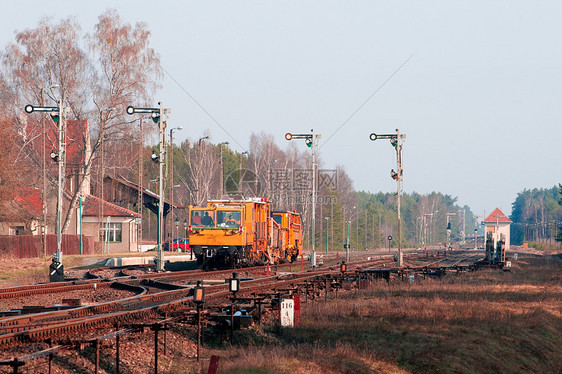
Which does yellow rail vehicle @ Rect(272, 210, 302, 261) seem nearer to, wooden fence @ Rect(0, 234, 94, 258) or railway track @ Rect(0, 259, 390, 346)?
wooden fence @ Rect(0, 234, 94, 258)

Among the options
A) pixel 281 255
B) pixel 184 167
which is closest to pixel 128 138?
pixel 281 255

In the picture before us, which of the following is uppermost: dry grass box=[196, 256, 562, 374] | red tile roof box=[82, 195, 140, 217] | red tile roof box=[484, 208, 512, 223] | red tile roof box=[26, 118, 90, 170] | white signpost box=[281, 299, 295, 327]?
red tile roof box=[26, 118, 90, 170]

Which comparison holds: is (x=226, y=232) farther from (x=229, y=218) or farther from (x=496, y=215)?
(x=496, y=215)

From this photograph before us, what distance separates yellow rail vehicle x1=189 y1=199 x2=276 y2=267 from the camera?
104 feet

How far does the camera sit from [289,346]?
12781 millimetres

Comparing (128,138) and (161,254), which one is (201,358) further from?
(128,138)

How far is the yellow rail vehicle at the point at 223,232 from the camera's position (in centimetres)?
3183

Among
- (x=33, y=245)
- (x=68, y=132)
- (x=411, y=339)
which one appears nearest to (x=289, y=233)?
(x=33, y=245)

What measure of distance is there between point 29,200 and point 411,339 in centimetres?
4448

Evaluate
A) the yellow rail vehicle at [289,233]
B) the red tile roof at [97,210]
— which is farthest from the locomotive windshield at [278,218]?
the red tile roof at [97,210]

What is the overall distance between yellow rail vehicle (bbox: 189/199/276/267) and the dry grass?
433 inches

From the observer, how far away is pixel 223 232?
3181 cm

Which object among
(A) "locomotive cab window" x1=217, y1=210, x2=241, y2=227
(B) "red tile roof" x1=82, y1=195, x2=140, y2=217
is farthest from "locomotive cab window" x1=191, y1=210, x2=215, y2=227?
(B) "red tile roof" x1=82, y1=195, x2=140, y2=217

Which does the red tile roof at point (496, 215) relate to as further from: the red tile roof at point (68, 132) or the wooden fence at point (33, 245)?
the wooden fence at point (33, 245)
